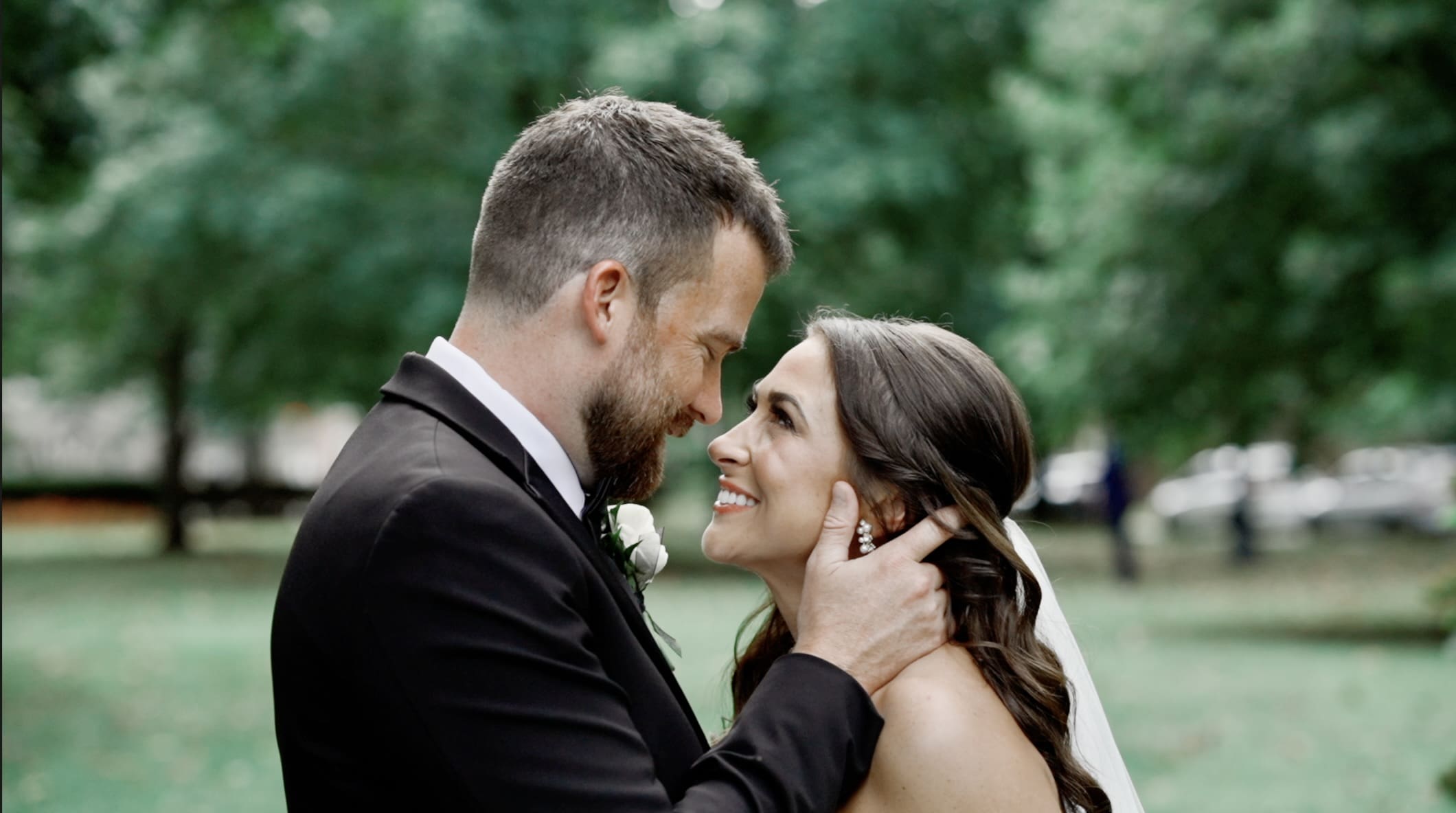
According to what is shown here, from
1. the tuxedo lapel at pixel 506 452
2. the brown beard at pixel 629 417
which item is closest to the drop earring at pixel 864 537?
the brown beard at pixel 629 417

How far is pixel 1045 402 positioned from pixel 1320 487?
2571 centimetres

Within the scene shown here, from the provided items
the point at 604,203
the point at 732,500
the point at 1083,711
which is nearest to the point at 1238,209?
the point at 1083,711

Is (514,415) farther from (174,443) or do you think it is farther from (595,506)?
(174,443)

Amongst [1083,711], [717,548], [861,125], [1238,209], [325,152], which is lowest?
[1083,711]

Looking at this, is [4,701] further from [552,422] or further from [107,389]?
[107,389]

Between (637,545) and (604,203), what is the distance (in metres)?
0.91

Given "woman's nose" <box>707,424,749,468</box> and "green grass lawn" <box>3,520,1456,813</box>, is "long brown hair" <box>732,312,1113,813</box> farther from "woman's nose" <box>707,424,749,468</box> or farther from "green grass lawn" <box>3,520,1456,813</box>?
"green grass lawn" <box>3,520,1456,813</box>

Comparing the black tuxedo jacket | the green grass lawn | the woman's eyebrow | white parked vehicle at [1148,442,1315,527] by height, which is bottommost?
the green grass lawn

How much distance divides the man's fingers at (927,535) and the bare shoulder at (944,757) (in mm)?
223

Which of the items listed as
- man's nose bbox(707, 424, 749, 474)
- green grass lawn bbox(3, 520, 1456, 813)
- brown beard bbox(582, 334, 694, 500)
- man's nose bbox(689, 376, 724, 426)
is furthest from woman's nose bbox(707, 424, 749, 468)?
green grass lawn bbox(3, 520, 1456, 813)

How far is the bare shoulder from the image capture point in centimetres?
291

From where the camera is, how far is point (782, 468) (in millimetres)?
3381

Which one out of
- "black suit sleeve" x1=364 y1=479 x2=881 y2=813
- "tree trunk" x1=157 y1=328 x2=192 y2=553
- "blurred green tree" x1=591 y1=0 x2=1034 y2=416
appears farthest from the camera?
"tree trunk" x1=157 y1=328 x2=192 y2=553

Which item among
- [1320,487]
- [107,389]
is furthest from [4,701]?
[1320,487]
